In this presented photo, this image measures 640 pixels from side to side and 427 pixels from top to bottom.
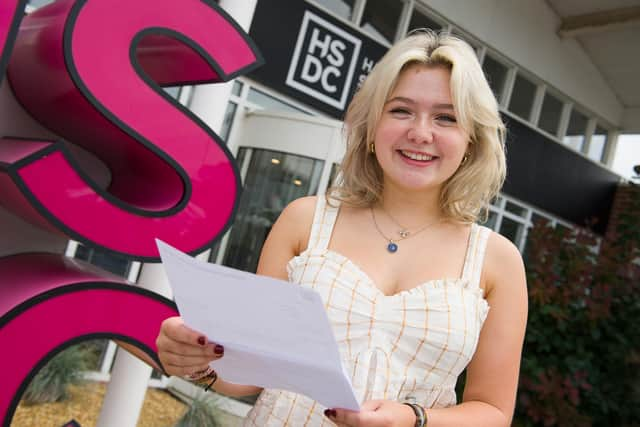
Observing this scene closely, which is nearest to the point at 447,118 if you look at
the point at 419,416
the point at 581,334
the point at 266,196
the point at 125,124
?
the point at 419,416

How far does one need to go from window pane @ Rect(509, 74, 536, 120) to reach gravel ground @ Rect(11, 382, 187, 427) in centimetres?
666

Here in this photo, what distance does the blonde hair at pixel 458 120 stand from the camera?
1434 millimetres

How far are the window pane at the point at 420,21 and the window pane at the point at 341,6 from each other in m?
1.16

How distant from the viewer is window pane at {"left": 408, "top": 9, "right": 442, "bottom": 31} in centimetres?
786

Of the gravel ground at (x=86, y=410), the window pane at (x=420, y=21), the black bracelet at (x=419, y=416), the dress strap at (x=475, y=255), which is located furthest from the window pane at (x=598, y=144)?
the black bracelet at (x=419, y=416)

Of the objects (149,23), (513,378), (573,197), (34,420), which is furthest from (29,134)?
(573,197)

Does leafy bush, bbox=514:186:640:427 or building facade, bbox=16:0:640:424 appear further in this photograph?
building facade, bbox=16:0:640:424

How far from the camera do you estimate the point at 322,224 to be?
151 centimetres

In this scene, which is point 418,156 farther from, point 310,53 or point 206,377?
point 310,53

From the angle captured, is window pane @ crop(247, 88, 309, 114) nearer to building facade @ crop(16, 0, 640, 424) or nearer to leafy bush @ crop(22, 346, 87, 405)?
building facade @ crop(16, 0, 640, 424)

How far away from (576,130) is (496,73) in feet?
7.32

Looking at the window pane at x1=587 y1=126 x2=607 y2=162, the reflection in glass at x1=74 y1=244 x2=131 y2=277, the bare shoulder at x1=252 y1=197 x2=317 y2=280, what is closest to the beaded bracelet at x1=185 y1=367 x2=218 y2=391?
the bare shoulder at x1=252 y1=197 x2=317 y2=280

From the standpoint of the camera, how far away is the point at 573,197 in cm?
981

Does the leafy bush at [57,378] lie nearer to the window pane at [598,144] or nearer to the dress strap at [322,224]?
the dress strap at [322,224]
